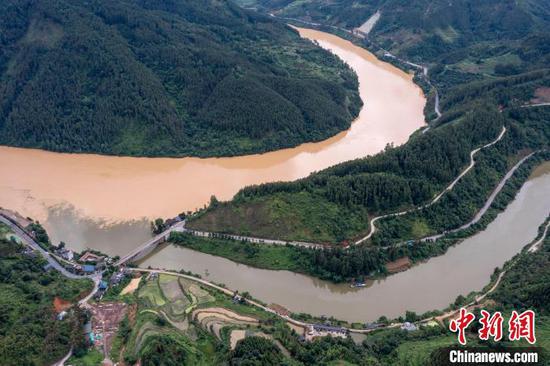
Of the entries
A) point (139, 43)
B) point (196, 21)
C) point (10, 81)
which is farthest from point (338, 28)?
point (10, 81)

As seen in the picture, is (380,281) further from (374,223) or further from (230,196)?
(230,196)

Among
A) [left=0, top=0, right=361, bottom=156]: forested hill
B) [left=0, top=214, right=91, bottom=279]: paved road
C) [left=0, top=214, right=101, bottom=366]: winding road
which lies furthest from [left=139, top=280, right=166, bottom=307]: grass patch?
[left=0, top=0, right=361, bottom=156]: forested hill

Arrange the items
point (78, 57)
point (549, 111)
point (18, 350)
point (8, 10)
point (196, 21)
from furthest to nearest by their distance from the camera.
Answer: point (196, 21) → point (8, 10) → point (78, 57) → point (549, 111) → point (18, 350)

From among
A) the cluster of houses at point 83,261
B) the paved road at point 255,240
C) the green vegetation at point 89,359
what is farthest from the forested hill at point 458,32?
the green vegetation at point 89,359

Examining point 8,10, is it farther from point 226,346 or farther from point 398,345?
point 398,345

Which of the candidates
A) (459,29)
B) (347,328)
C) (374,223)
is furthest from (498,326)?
(459,29)

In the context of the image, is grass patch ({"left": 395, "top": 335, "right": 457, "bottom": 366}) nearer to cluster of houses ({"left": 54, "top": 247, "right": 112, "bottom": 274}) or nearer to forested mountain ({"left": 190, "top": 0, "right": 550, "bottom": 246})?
forested mountain ({"left": 190, "top": 0, "right": 550, "bottom": 246})
